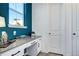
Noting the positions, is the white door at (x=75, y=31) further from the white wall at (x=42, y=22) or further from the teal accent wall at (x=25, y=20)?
the teal accent wall at (x=25, y=20)

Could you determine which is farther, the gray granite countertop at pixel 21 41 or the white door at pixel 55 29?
the white door at pixel 55 29

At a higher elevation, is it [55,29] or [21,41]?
[55,29]

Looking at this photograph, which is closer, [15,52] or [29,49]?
[15,52]

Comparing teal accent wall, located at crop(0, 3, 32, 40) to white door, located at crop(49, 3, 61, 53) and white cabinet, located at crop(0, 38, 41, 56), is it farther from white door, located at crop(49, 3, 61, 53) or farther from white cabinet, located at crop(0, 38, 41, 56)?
white door, located at crop(49, 3, 61, 53)

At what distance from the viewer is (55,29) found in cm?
191

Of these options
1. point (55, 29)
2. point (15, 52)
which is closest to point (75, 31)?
point (55, 29)

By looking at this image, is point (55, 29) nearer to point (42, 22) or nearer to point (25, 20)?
point (42, 22)

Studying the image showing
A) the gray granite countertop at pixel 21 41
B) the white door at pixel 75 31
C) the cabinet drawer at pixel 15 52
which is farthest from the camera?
the white door at pixel 75 31

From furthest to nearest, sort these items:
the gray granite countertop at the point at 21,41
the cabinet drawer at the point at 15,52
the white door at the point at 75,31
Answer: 1. the white door at the point at 75,31
2. the gray granite countertop at the point at 21,41
3. the cabinet drawer at the point at 15,52

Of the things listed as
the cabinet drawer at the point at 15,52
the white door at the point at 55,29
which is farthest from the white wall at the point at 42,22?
the cabinet drawer at the point at 15,52

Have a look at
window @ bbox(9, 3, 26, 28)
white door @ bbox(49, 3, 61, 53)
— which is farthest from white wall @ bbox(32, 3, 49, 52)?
window @ bbox(9, 3, 26, 28)

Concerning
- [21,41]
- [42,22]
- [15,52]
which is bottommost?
[15,52]

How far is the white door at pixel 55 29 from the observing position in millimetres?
1896

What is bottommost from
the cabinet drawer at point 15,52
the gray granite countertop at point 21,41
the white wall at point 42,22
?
the cabinet drawer at point 15,52
